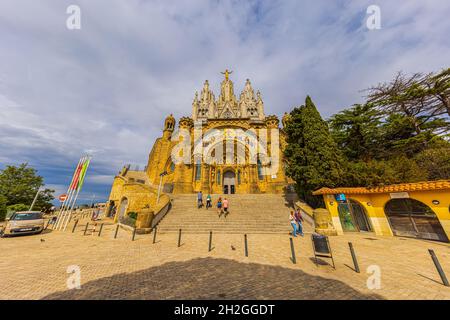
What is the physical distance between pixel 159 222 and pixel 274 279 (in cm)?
1033

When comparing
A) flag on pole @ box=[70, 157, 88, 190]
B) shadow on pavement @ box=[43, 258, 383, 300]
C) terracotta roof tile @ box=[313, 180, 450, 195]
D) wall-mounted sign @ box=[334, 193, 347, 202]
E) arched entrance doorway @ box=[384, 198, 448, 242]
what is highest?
flag on pole @ box=[70, 157, 88, 190]

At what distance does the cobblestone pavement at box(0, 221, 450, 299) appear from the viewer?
3.81 meters

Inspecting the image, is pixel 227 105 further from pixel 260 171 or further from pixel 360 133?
pixel 360 133

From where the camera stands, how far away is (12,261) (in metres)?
6.07

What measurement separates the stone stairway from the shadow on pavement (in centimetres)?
608

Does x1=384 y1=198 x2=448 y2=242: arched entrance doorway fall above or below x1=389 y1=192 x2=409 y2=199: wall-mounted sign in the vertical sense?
below

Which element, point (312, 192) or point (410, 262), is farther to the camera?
point (312, 192)

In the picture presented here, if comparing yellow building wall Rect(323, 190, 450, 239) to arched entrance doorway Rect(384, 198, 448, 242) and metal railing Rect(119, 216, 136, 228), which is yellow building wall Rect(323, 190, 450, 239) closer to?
arched entrance doorway Rect(384, 198, 448, 242)

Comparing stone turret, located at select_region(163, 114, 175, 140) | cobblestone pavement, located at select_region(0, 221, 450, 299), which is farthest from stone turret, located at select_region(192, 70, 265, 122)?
cobblestone pavement, located at select_region(0, 221, 450, 299)

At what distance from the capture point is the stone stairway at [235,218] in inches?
447

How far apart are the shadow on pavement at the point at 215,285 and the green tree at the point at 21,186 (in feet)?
98.9

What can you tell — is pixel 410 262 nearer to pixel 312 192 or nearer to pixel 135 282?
pixel 312 192

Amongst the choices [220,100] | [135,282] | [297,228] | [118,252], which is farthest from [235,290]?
[220,100]

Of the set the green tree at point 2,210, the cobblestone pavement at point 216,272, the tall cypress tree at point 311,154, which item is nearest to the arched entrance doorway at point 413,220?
the cobblestone pavement at point 216,272
